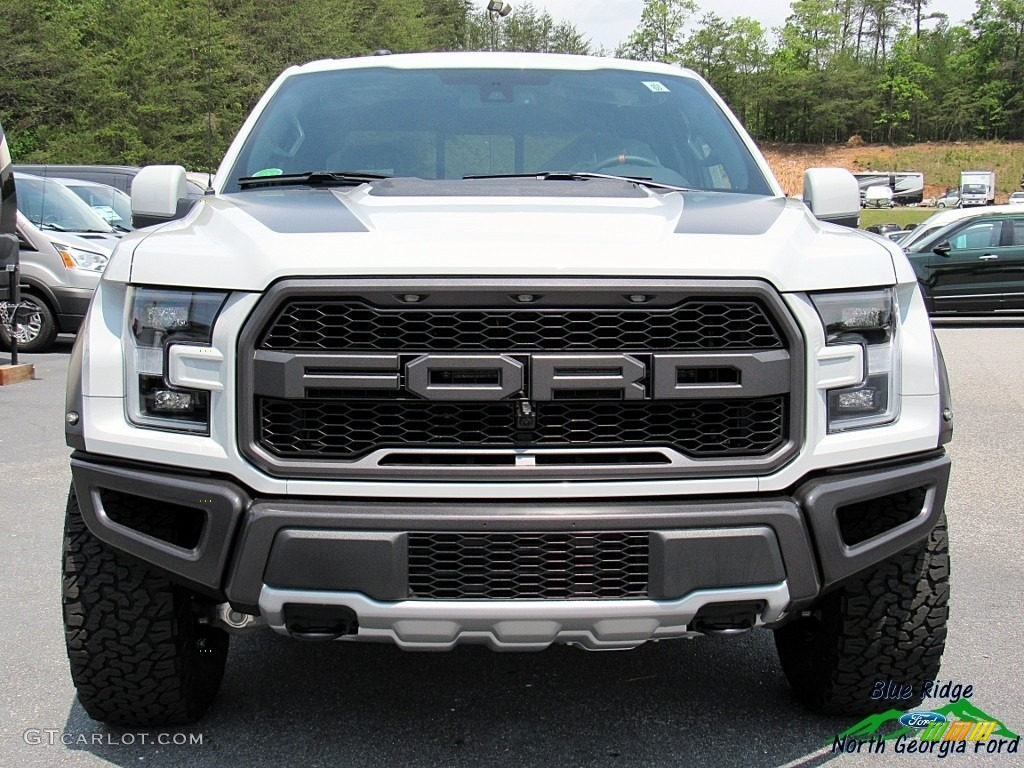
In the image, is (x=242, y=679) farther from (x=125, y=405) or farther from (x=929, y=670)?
(x=929, y=670)

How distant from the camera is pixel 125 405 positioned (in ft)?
9.29

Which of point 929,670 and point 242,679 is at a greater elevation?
point 929,670

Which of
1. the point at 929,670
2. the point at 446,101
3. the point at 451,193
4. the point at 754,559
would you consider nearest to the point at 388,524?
the point at 754,559

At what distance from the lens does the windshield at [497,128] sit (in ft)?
13.6

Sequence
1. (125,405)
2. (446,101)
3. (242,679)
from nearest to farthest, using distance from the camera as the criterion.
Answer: (125,405), (242,679), (446,101)

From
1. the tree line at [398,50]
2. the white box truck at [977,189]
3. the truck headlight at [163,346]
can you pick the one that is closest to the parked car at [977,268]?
the tree line at [398,50]

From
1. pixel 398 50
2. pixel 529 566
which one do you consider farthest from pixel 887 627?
pixel 398 50

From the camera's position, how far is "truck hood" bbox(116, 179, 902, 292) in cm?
267

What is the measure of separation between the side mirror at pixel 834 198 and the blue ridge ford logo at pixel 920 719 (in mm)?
1507

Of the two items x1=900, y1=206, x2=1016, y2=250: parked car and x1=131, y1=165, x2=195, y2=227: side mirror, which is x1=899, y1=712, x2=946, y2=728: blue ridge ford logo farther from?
x1=900, y1=206, x2=1016, y2=250: parked car

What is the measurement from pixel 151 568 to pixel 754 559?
146cm

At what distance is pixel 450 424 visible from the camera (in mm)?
2713

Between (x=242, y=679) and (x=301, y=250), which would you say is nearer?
(x=301, y=250)

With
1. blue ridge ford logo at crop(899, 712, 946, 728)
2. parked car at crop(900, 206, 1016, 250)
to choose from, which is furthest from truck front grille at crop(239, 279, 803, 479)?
parked car at crop(900, 206, 1016, 250)
